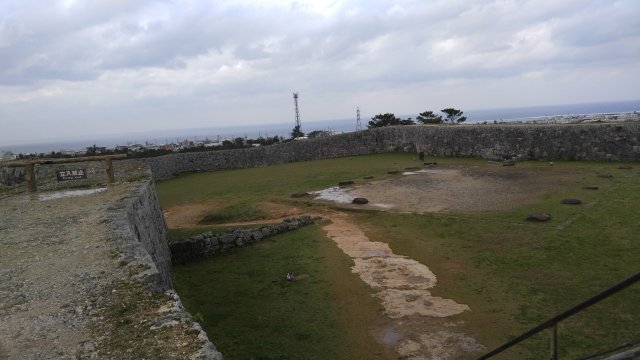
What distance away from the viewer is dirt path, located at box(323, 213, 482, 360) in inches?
221

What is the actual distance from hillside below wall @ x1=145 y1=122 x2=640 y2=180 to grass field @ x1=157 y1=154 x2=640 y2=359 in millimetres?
4934

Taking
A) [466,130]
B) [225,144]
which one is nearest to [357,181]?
[466,130]

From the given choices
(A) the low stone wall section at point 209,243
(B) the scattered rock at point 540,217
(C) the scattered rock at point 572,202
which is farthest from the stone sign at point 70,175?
(C) the scattered rock at point 572,202

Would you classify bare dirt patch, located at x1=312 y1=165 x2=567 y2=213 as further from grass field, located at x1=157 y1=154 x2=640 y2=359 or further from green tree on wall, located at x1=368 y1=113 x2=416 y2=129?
green tree on wall, located at x1=368 y1=113 x2=416 y2=129

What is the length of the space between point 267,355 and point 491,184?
35.5 ft

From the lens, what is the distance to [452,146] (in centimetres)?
2267

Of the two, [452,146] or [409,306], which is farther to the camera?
[452,146]

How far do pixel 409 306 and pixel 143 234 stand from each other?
4481mm

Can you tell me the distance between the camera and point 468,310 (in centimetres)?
645

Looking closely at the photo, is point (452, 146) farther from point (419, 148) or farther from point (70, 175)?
point (70, 175)

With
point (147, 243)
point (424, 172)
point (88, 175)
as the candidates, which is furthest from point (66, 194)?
point (424, 172)

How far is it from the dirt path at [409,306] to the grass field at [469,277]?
201 mm

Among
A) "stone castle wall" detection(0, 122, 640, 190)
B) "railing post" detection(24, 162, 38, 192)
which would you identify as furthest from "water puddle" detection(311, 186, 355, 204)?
"railing post" detection(24, 162, 38, 192)

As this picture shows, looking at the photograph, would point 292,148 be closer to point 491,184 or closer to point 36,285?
point 491,184
